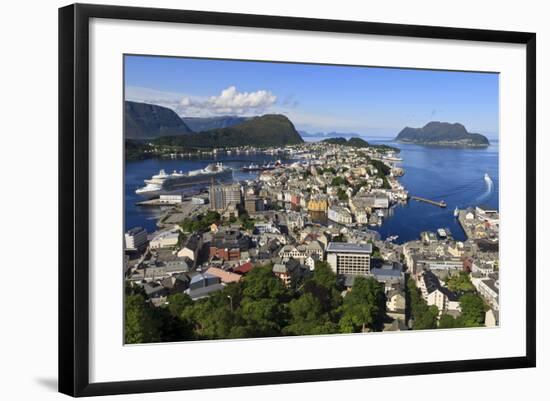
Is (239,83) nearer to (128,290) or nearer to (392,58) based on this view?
(392,58)

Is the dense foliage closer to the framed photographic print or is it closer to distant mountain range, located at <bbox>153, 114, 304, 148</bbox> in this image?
the framed photographic print

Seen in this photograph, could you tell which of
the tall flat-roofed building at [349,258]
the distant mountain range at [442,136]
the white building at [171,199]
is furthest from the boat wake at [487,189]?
the white building at [171,199]

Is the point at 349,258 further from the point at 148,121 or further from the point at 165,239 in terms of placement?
the point at 148,121

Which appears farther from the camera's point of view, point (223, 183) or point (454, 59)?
point (454, 59)

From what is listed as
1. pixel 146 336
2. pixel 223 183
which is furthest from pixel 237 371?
pixel 223 183

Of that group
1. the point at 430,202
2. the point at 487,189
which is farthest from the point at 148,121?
the point at 487,189

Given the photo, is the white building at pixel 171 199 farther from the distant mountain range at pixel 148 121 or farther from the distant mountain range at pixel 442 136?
the distant mountain range at pixel 442 136
